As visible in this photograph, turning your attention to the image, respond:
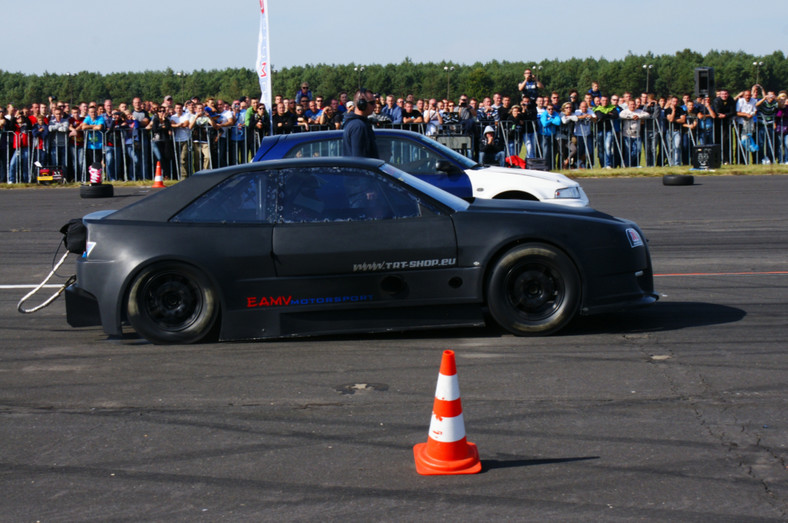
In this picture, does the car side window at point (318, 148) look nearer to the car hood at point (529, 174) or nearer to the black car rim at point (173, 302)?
→ the car hood at point (529, 174)

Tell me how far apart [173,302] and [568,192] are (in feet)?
19.8

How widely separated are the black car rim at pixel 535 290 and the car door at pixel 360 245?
1.65ft

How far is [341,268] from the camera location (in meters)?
6.92

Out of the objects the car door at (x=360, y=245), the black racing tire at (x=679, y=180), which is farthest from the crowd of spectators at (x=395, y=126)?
the car door at (x=360, y=245)

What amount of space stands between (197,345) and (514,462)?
3.26 metres

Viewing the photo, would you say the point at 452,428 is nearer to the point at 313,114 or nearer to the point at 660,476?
the point at 660,476

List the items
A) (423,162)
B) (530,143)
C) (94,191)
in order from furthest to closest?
1. (530,143)
2. (94,191)
3. (423,162)

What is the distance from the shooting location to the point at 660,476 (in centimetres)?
427

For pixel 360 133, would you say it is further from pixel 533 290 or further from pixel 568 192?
pixel 533 290

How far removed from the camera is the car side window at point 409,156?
11562 mm

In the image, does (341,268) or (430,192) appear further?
(430,192)

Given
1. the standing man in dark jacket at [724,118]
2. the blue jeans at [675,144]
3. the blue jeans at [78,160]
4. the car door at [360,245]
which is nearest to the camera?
the car door at [360,245]

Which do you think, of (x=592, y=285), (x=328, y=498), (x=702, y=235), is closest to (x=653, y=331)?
(x=592, y=285)

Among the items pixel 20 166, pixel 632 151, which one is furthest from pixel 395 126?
pixel 20 166
